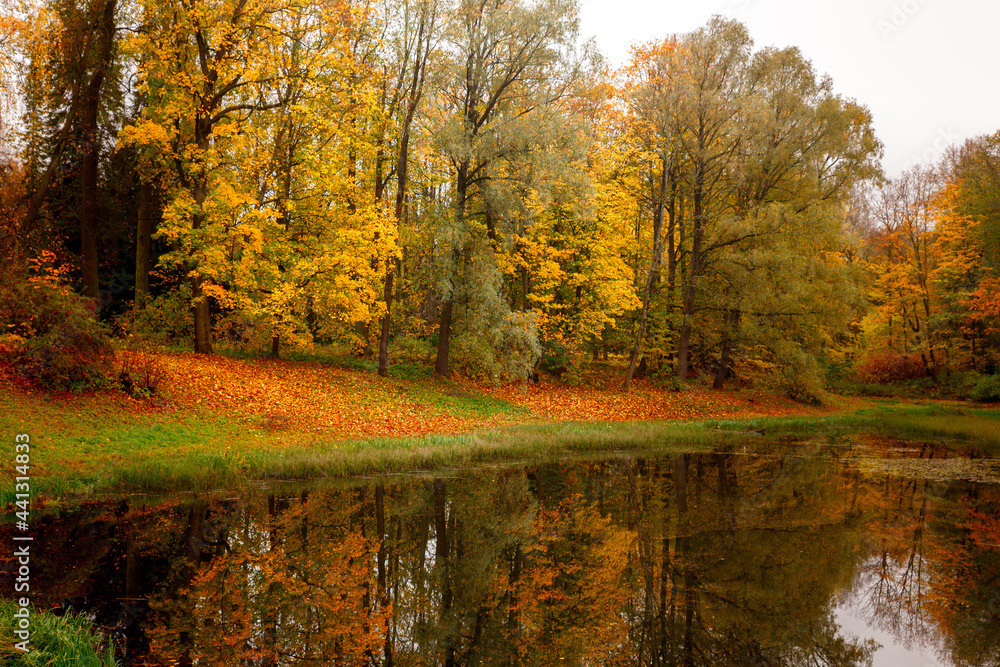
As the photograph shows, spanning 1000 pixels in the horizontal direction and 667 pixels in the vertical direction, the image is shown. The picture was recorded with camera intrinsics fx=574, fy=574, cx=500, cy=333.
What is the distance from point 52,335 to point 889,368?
128 ft

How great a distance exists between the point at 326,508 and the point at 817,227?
22552 millimetres

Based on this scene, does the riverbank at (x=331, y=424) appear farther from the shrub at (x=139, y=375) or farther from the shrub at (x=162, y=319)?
the shrub at (x=162, y=319)

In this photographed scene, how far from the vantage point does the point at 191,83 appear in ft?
57.0

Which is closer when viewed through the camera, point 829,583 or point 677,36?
point 829,583

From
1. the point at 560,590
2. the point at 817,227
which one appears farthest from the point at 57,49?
the point at 817,227

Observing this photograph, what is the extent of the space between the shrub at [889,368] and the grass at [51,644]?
38.9 meters

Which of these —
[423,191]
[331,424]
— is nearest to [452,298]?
[423,191]

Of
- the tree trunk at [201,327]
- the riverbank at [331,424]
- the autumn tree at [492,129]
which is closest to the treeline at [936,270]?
the riverbank at [331,424]

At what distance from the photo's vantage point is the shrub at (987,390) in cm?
2727

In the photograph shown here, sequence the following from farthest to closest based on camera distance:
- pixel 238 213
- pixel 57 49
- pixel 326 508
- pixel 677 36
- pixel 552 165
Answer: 1. pixel 677 36
2. pixel 552 165
3. pixel 238 213
4. pixel 57 49
5. pixel 326 508

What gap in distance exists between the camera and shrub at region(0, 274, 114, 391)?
12.1 m

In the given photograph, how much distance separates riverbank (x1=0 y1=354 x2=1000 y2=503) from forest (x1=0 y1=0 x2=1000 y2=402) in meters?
1.44

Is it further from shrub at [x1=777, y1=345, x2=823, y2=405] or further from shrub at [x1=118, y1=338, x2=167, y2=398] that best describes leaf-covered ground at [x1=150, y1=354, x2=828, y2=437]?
shrub at [x1=777, y1=345, x2=823, y2=405]

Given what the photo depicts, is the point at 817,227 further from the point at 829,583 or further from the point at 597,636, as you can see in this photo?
the point at 597,636
